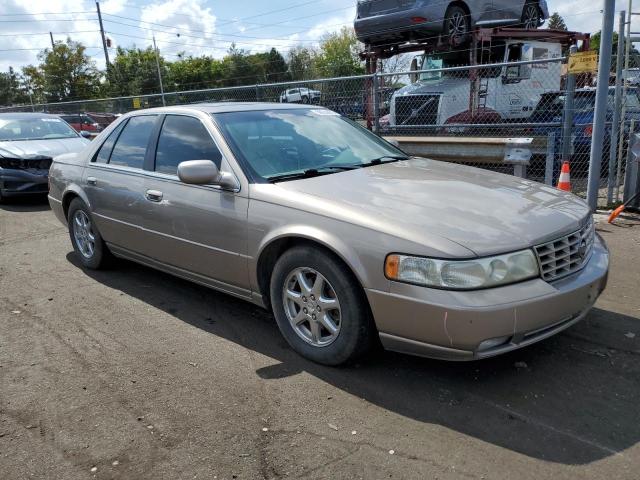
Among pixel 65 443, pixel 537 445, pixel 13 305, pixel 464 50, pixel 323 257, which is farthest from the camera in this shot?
pixel 464 50

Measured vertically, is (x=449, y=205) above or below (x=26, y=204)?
above

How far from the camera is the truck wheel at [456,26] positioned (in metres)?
11.1

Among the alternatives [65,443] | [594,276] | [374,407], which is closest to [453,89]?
[594,276]

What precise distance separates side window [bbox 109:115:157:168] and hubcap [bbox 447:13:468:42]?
26.8 feet

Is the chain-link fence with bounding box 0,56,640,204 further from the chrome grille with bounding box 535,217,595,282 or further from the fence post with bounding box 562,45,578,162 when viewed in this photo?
the chrome grille with bounding box 535,217,595,282

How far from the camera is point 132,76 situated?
48719 mm

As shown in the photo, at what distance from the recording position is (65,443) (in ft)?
9.04

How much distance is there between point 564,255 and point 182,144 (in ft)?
9.18

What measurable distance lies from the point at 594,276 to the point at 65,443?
2978 mm

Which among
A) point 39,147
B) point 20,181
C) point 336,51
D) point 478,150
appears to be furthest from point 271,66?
point 478,150

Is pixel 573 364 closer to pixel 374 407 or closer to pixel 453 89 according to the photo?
pixel 374 407

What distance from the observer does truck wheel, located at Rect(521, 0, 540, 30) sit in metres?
12.7

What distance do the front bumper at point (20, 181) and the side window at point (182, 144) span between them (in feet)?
18.5

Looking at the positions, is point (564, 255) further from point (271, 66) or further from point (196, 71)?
point (271, 66)
